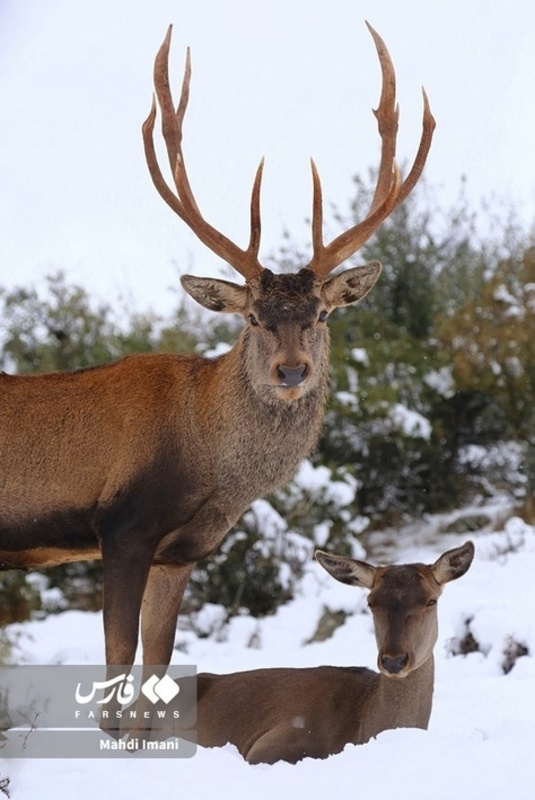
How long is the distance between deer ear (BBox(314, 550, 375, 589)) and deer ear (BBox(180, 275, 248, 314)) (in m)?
1.39

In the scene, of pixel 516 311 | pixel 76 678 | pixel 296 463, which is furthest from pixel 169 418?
pixel 516 311

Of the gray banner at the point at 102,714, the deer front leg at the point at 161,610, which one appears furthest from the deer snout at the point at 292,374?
the gray banner at the point at 102,714

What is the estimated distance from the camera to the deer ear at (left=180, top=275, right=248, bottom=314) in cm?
676

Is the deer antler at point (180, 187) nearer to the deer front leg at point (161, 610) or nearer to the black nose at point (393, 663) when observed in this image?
Result: the deer front leg at point (161, 610)

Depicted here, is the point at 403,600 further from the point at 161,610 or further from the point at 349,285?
the point at 349,285

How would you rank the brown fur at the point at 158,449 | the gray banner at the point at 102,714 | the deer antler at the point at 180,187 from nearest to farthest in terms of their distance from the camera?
the gray banner at the point at 102,714
the brown fur at the point at 158,449
the deer antler at the point at 180,187

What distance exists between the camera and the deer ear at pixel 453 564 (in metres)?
6.18

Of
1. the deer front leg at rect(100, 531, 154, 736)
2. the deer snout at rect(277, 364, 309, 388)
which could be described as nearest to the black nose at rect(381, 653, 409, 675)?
the deer front leg at rect(100, 531, 154, 736)

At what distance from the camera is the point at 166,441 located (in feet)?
21.1

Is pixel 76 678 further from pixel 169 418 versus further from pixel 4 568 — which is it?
pixel 169 418

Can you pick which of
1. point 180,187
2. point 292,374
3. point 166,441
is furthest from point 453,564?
point 180,187

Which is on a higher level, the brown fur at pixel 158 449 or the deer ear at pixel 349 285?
the deer ear at pixel 349 285

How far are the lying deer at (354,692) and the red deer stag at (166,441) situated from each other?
1.80 ft

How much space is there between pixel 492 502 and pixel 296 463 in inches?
325
